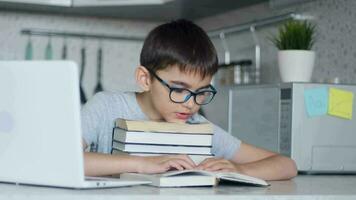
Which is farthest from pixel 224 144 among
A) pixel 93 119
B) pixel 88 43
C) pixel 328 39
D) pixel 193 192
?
pixel 88 43

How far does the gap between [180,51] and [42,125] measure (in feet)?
1.62

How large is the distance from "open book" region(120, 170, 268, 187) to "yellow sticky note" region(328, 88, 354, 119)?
23.2 inches

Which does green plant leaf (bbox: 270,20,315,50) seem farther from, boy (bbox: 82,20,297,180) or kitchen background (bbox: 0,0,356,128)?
boy (bbox: 82,20,297,180)

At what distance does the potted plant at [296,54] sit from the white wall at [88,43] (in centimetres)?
120

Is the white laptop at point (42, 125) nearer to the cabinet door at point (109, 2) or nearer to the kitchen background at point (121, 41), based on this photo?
the kitchen background at point (121, 41)

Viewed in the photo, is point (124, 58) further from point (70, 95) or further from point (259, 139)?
point (70, 95)

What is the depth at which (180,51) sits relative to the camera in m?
1.56

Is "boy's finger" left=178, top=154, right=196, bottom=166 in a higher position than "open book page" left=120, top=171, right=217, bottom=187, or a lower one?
higher

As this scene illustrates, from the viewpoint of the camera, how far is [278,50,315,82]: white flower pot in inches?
79.9

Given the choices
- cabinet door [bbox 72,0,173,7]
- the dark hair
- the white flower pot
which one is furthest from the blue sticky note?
cabinet door [bbox 72,0,173,7]

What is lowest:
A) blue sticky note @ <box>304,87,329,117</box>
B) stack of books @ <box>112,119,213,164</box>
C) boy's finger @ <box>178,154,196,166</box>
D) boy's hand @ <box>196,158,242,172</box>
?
boy's hand @ <box>196,158,242,172</box>

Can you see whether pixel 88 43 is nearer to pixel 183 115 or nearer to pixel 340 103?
pixel 340 103

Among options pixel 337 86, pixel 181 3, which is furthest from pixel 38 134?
pixel 181 3

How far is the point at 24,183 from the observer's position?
1.19 meters
